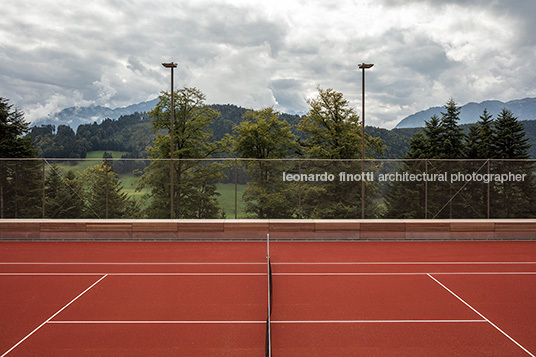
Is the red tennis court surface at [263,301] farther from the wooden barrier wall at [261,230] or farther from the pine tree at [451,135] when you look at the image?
the pine tree at [451,135]

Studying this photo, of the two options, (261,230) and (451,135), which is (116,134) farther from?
(261,230)

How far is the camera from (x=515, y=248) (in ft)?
39.5

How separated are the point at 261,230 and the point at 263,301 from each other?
5.78m

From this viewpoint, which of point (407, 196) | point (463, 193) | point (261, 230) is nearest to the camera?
point (261, 230)

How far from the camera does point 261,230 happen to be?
13.2 metres

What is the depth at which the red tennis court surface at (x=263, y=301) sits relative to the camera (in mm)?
5785

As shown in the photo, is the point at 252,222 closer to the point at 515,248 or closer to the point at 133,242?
the point at 133,242

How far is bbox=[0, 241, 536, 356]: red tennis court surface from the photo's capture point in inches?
228

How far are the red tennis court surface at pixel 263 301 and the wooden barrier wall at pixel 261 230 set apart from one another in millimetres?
1310

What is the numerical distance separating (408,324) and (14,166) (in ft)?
48.7

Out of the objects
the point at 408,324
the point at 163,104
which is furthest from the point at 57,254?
the point at 163,104

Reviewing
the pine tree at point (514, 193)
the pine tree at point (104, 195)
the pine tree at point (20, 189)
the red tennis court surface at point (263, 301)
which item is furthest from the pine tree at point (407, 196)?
the pine tree at point (20, 189)

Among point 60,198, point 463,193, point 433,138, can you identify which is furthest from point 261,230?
point 433,138

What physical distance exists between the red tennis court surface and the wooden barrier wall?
131 cm
